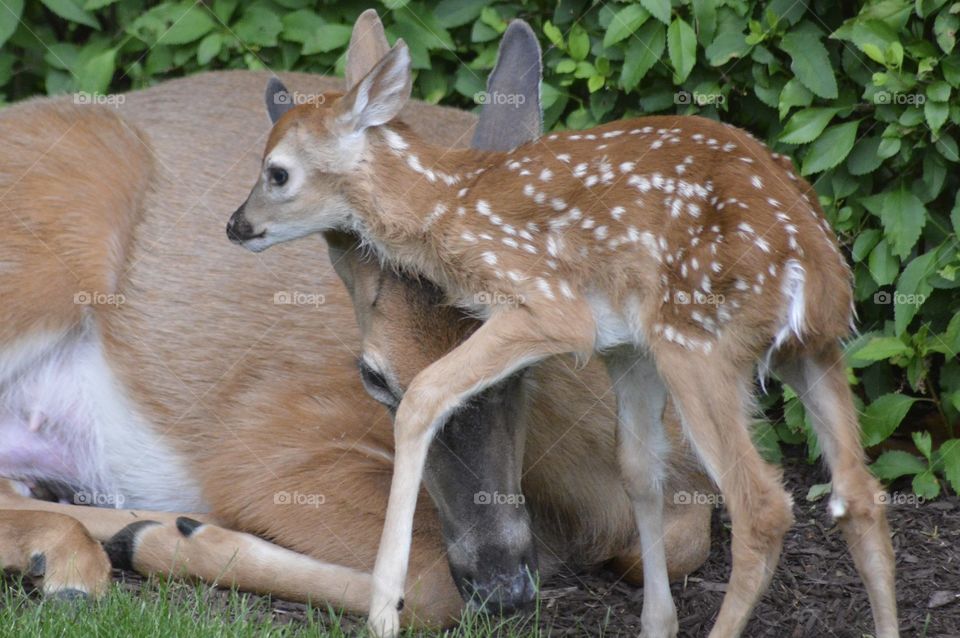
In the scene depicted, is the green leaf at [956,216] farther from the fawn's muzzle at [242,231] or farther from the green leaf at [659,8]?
the fawn's muzzle at [242,231]

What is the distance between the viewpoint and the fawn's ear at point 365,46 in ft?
15.7

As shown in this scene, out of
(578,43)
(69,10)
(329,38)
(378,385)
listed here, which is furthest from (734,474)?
(69,10)

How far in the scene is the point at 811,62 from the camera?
575cm

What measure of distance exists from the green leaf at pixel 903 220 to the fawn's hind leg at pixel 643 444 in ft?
4.88

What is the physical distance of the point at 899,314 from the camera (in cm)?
559

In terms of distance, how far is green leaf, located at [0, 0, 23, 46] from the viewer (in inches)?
277

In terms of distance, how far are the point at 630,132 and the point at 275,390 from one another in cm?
196

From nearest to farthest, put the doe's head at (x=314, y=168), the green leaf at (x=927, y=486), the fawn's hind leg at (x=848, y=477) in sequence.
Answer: the fawn's hind leg at (x=848, y=477) < the doe's head at (x=314, y=168) < the green leaf at (x=927, y=486)

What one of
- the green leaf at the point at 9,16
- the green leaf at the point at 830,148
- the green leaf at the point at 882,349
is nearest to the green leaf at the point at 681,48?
the green leaf at the point at 830,148

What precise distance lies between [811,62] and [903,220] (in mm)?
708

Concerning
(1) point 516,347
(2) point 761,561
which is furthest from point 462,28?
(2) point 761,561

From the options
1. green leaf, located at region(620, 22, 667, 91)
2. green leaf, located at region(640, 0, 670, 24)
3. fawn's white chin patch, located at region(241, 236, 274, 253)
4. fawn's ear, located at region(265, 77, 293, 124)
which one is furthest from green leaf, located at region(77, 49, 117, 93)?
fawn's white chin patch, located at region(241, 236, 274, 253)

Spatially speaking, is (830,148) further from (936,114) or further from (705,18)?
(705,18)

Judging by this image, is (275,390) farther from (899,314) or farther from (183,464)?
(899,314)
